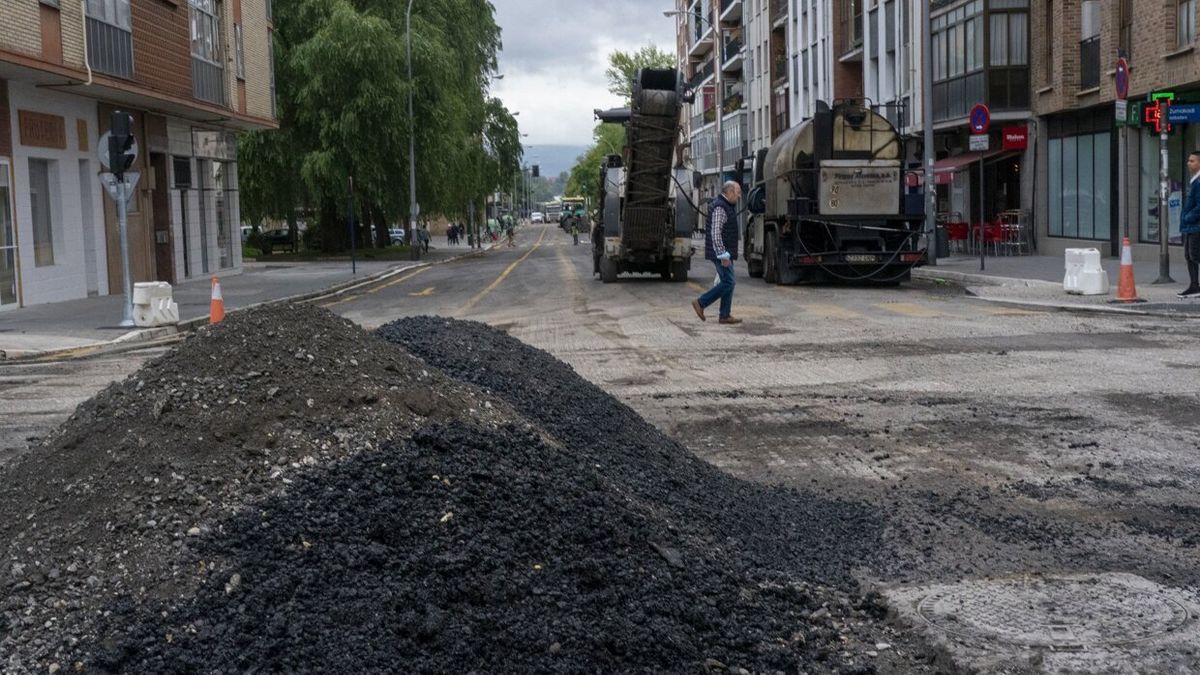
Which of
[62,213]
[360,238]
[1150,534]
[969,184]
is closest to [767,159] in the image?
[62,213]

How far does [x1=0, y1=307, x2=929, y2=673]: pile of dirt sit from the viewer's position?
407cm

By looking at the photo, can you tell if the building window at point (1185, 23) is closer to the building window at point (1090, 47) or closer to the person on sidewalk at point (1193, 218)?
the building window at point (1090, 47)

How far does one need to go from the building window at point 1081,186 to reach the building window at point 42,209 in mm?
24768

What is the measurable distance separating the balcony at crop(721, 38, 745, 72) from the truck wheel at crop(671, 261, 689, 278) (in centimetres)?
5864

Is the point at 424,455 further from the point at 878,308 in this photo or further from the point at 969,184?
the point at 969,184

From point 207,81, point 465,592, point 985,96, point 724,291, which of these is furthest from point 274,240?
point 465,592

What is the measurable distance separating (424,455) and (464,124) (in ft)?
164

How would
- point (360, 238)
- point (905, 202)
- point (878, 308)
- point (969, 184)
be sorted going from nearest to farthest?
1. point (878, 308)
2. point (905, 202)
3. point (969, 184)
4. point (360, 238)

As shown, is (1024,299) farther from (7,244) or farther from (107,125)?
(107,125)

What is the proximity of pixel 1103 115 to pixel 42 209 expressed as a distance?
25215mm

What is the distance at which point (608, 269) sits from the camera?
2819 cm

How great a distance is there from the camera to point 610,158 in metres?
27.9

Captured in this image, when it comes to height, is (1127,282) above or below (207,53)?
below

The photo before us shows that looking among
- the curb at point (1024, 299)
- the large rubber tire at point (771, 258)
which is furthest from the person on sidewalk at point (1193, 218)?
the large rubber tire at point (771, 258)
